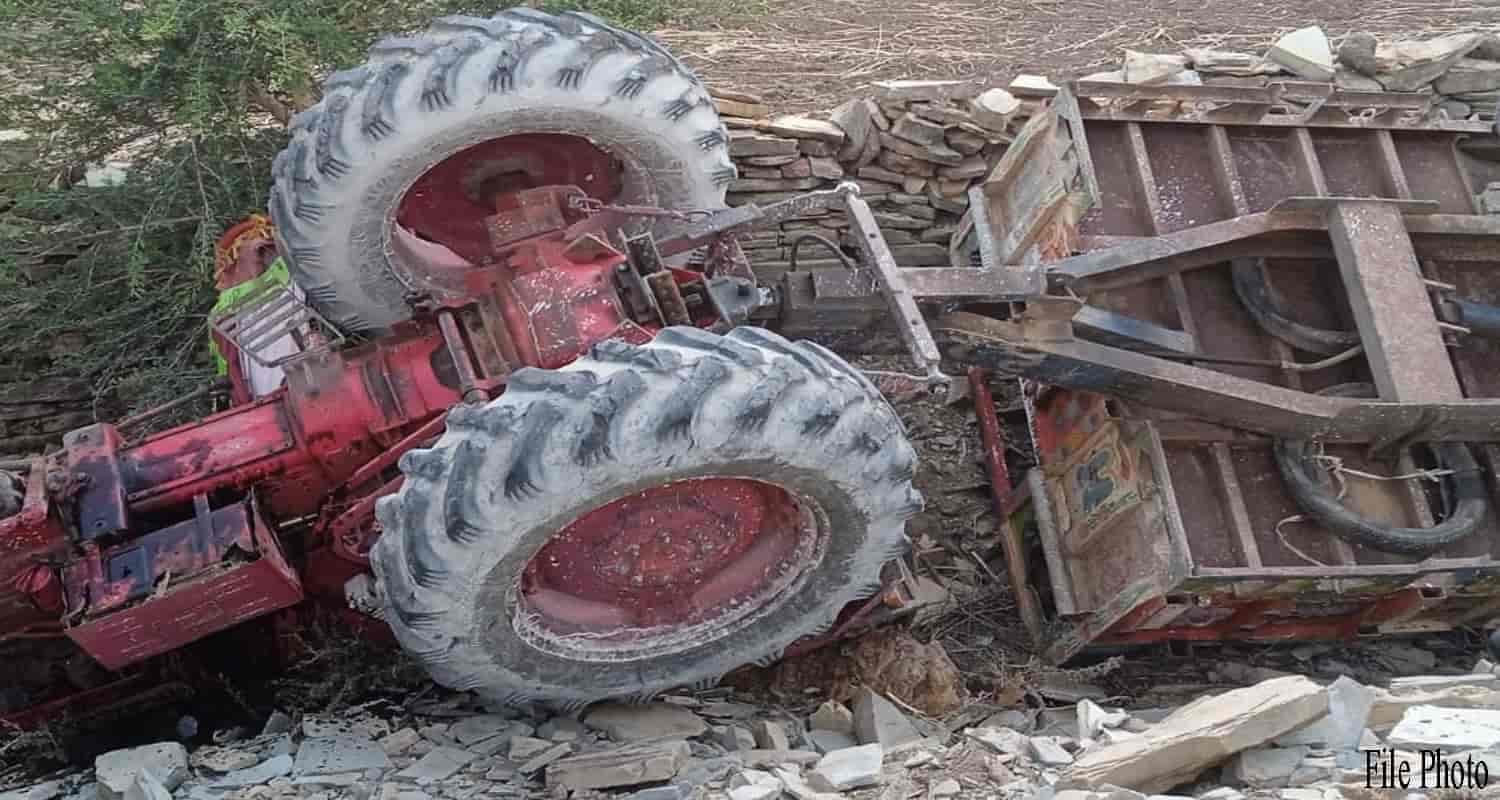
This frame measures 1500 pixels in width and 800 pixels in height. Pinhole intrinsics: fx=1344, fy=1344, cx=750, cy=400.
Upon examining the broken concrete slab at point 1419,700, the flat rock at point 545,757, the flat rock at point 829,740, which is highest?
the flat rock at point 545,757

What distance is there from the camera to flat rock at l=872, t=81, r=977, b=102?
20.6 feet

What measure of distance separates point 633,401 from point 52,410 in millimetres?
4204

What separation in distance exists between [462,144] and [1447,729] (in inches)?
125

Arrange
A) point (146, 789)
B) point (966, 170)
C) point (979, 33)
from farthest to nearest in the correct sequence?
point (979, 33), point (966, 170), point (146, 789)

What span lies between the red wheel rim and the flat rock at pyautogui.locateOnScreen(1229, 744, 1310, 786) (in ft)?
4.17

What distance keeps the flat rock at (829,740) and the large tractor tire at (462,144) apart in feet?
5.90

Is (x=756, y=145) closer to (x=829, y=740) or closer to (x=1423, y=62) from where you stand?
(x=829, y=740)

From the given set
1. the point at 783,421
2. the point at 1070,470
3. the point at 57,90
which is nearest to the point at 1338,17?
the point at 1070,470

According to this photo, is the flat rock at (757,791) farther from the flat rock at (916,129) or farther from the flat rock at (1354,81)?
the flat rock at (1354,81)

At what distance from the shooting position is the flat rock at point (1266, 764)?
11.2 feet

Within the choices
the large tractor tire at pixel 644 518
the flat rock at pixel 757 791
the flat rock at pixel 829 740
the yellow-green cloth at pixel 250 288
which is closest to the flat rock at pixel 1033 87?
the large tractor tire at pixel 644 518

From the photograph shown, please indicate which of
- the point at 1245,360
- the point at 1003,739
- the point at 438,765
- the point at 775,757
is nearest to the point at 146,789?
the point at 438,765

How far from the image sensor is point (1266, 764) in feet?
11.4

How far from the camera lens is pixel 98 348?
6105 millimetres
